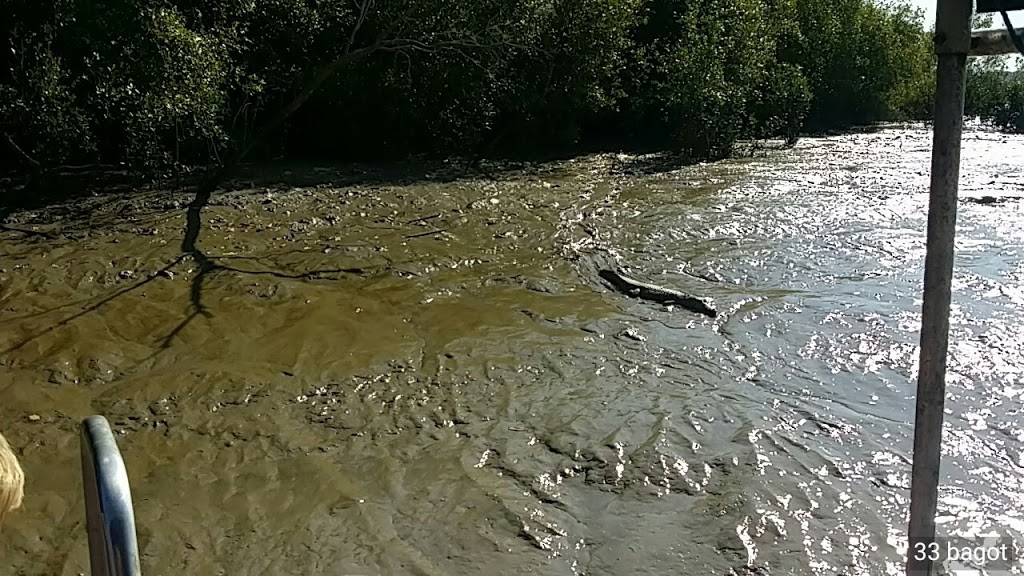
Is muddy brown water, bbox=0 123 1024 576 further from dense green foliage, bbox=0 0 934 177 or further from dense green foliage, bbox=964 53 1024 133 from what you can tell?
dense green foliage, bbox=964 53 1024 133

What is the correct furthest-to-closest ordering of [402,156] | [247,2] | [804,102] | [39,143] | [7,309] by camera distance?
[804,102]
[402,156]
[247,2]
[39,143]
[7,309]

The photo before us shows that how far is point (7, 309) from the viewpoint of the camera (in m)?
7.25

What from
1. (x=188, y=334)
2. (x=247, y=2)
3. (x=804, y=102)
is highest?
(x=247, y=2)

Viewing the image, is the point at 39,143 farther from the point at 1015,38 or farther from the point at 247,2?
the point at 1015,38

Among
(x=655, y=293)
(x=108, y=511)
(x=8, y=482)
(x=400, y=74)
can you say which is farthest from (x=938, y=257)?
(x=400, y=74)

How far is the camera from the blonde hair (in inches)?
59.3

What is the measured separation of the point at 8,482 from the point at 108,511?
23cm

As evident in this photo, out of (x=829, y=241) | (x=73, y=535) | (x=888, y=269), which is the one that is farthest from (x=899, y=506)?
(x=829, y=241)

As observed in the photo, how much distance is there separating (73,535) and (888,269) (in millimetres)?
7454

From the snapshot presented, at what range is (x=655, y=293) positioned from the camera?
7.84 meters

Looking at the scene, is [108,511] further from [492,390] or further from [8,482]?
[492,390]

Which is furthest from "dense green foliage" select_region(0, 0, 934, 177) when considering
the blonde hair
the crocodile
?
the blonde hair

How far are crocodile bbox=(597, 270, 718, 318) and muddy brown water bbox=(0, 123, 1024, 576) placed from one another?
157 millimetres

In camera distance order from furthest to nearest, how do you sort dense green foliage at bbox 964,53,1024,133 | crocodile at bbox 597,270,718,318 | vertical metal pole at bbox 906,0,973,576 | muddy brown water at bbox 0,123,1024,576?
dense green foliage at bbox 964,53,1024,133 → crocodile at bbox 597,270,718,318 → muddy brown water at bbox 0,123,1024,576 → vertical metal pole at bbox 906,0,973,576
